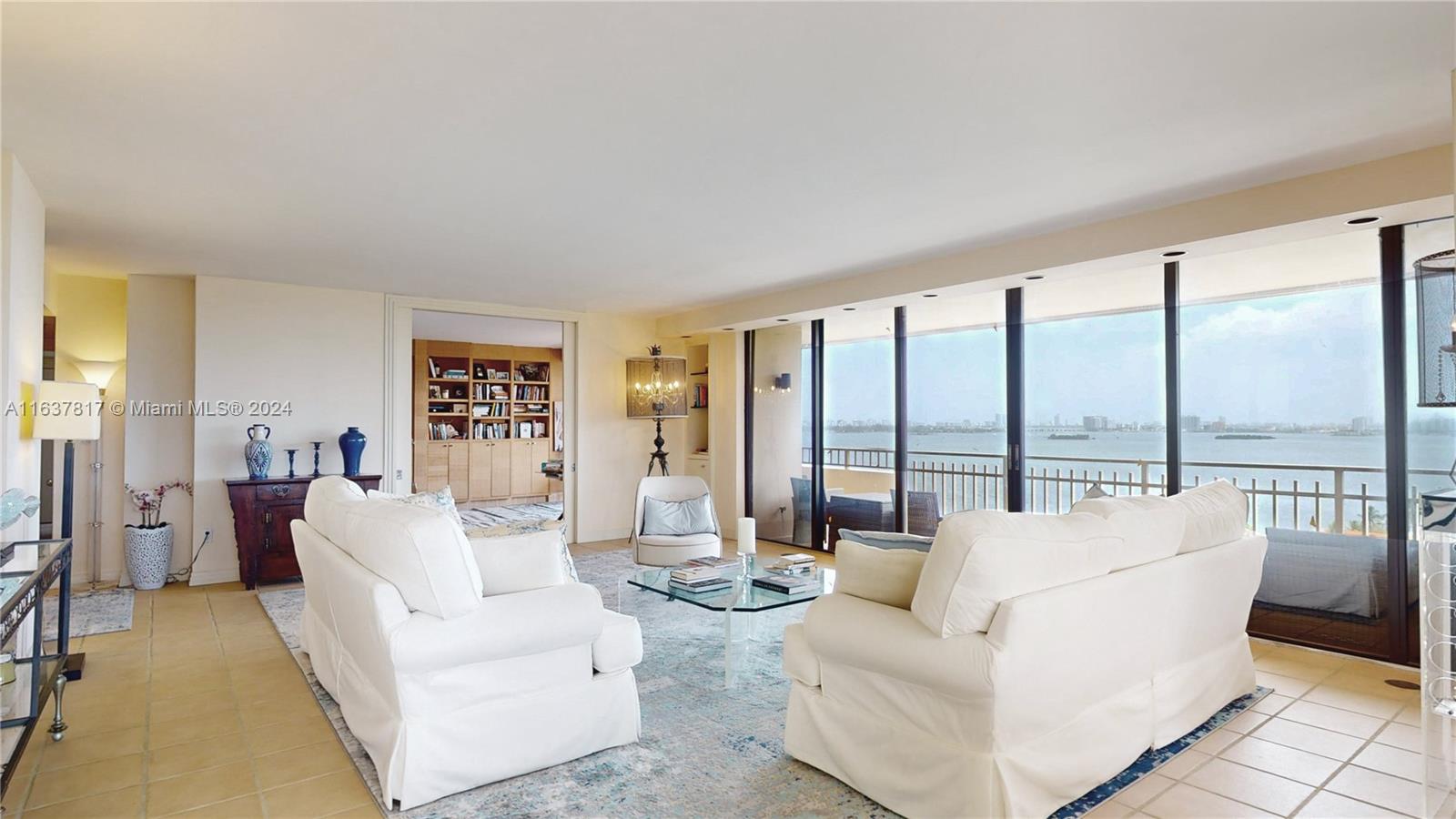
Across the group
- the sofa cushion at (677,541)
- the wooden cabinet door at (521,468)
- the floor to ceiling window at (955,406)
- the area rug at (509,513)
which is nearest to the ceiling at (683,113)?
the floor to ceiling window at (955,406)

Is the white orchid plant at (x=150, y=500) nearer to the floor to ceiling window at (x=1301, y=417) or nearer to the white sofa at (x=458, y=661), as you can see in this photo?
the white sofa at (x=458, y=661)

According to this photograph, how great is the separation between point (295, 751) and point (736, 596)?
1896 millimetres

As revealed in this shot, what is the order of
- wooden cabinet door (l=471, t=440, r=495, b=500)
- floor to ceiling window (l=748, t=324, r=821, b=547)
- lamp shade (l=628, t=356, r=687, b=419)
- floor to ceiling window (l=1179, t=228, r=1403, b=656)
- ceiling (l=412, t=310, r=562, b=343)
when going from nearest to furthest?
floor to ceiling window (l=1179, t=228, r=1403, b=656) < floor to ceiling window (l=748, t=324, r=821, b=547) < lamp shade (l=628, t=356, r=687, b=419) < ceiling (l=412, t=310, r=562, b=343) < wooden cabinet door (l=471, t=440, r=495, b=500)

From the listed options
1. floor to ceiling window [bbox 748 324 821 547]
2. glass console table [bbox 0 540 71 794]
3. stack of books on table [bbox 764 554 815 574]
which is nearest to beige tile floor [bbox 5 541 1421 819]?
glass console table [bbox 0 540 71 794]

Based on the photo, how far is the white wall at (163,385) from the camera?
18.6 ft

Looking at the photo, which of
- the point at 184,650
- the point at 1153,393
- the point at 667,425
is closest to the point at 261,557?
the point at 184,650

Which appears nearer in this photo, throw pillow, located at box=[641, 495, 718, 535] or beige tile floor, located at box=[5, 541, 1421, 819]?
beige tile floor, located at box=[5, 541, 1421, 819]

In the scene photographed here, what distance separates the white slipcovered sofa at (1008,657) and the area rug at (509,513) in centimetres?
664

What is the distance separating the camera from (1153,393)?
4.63 m

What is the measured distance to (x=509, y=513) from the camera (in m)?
9.57

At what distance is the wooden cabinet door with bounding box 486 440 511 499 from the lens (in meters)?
10.6

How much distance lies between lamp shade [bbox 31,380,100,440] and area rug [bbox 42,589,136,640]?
4.68 feet

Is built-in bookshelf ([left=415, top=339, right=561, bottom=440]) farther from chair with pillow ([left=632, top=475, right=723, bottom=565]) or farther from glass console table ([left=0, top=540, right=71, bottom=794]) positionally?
glass console table ([left=0, top=540, right=71, bottom=794])

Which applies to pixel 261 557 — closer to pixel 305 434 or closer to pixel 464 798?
pixel 305 434
